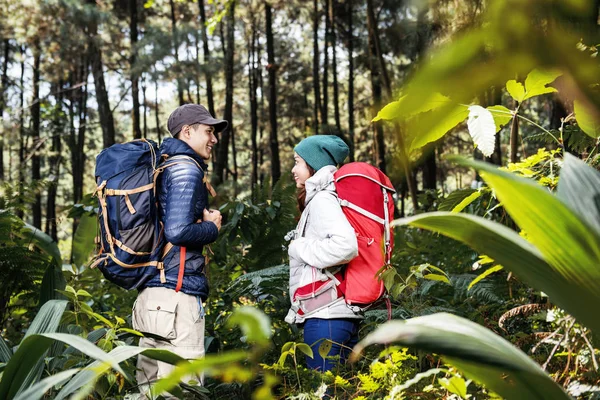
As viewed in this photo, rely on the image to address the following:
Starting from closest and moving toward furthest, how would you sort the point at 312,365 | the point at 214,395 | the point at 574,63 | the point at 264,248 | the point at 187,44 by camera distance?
the point at 574,63, the point at 214,395, the point at 312,365, the point at 264,248, the point at 187,44

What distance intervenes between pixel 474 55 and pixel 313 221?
292cm

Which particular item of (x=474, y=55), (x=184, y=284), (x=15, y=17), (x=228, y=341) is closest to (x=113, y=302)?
(x=228, y=341)

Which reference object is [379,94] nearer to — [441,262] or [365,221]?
[365,221]

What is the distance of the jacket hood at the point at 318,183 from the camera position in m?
3.30

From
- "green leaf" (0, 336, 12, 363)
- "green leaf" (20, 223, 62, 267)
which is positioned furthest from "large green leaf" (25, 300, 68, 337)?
"green leaf" (20, 223, 62, 267)

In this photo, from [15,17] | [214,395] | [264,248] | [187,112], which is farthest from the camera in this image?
[15,17]

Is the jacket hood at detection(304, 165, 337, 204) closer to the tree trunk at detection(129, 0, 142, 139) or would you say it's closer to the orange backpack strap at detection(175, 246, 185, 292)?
the orange backpack strap at detection(175, 246, 185, 292)

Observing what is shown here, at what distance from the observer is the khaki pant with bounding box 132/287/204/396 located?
319 centimetres

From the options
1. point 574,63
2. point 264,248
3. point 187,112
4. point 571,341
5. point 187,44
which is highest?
point 187,44

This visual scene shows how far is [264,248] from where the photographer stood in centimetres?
539

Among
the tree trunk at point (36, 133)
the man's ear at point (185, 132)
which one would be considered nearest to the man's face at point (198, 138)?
the man's ear at point (185, 132)

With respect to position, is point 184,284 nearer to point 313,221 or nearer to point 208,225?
point 208,225

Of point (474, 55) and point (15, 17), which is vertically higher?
point (15, 17)

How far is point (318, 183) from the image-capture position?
332 centimetres
